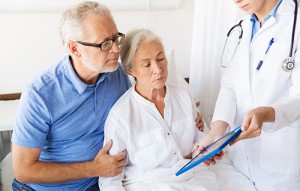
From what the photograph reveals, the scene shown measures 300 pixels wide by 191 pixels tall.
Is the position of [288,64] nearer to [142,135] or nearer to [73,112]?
[142,135]

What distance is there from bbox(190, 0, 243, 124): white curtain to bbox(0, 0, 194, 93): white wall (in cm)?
23

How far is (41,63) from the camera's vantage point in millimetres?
2207

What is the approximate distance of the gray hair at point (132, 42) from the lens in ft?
4.89

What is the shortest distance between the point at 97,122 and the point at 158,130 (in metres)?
0.32

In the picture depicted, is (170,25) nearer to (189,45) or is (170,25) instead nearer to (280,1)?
(189,45)

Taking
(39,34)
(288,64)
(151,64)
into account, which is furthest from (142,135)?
(39,34)

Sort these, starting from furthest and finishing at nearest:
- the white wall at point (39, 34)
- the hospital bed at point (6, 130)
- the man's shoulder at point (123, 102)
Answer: the white wall at point (39, 34) < the hospital bed at point (6, 130) < the man's shoulder at point (123, 102)

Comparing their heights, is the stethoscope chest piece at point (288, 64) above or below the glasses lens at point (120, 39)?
below

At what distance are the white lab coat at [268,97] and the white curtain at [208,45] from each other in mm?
570

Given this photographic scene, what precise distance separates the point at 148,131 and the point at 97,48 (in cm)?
47

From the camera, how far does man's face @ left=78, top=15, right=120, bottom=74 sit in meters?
1.39

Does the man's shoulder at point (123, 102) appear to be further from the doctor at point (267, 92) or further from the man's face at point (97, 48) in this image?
the doctor at point (267, 92)

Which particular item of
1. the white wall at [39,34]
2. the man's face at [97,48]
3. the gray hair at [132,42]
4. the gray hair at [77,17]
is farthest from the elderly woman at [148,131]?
the white wall at [39,34]

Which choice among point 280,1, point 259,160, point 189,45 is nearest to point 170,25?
point 189,45
